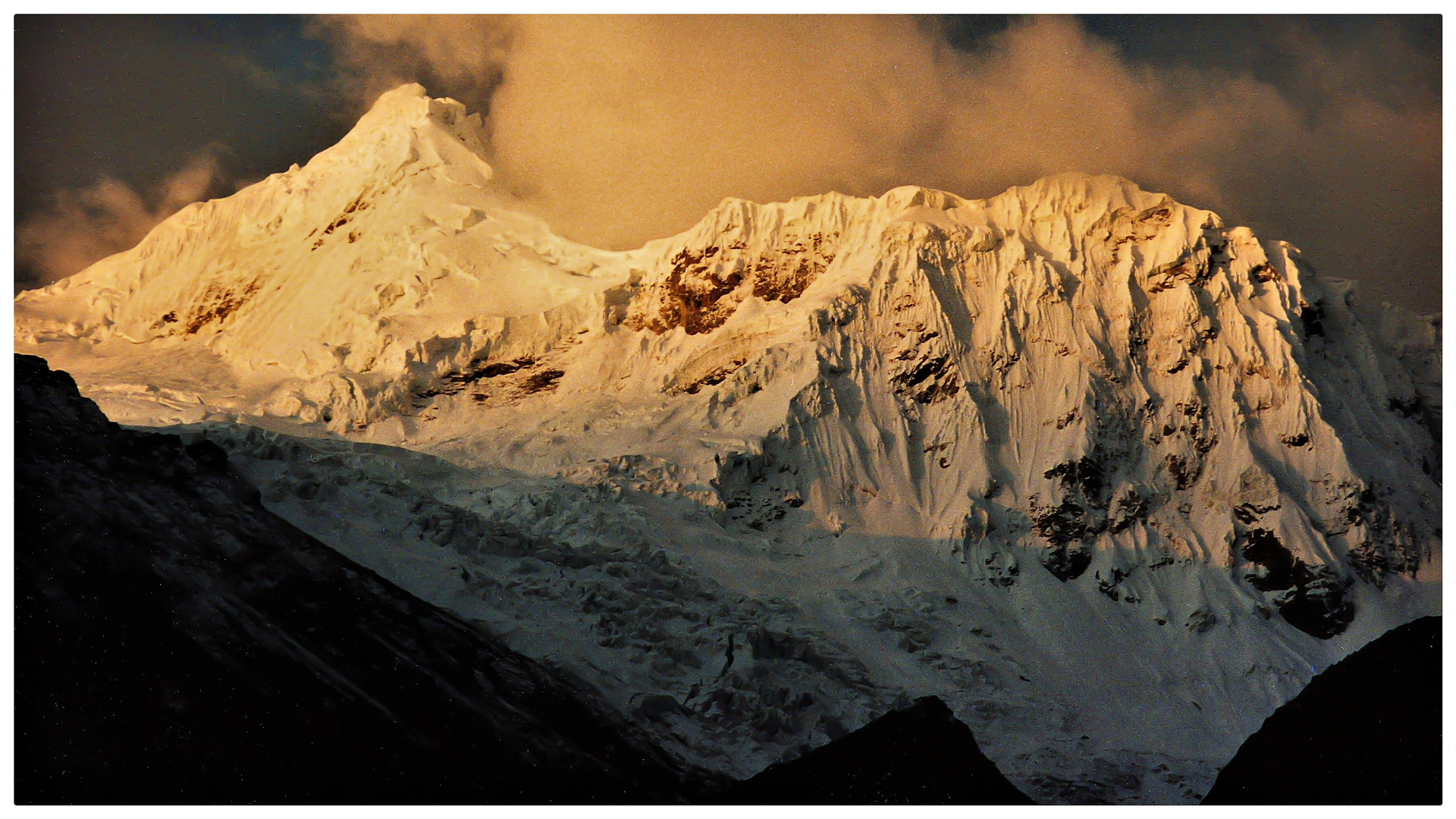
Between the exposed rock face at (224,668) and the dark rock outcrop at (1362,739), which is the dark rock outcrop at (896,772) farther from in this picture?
the dark rock outcrop at (1362,739)

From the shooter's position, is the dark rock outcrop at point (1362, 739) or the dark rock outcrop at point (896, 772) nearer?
the dark rock outcrop at point (1362, 739)

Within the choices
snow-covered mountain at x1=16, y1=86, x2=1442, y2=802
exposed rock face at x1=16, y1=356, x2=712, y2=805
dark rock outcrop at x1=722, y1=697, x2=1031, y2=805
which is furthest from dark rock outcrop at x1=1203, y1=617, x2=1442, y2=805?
snow-covered mountain at x1=16, y1=86, x2=1442, y2=802

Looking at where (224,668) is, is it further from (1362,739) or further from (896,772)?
(1362,739)

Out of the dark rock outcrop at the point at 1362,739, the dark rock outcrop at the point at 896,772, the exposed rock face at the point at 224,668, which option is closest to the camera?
the dark rock outcrop at the point at 1362,739

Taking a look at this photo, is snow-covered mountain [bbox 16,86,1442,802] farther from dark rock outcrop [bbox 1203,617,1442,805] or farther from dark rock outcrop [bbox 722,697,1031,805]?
dark rock outcrop [bbox 1203,617,1442,805]

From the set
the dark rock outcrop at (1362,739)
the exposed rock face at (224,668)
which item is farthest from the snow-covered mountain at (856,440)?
the dark rock outcrop at (1362,739)

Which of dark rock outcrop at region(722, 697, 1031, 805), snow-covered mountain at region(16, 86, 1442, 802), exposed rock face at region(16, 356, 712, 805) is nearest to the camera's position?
exposed rock face at region(16, 356, 712, 805)

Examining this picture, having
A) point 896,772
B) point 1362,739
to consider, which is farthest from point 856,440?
point 1362,739

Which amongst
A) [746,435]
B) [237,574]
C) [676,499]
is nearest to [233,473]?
[237,574]
